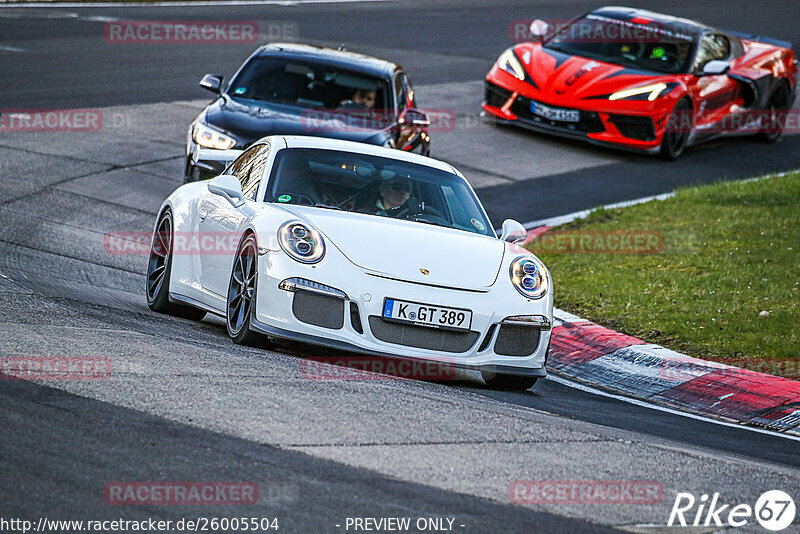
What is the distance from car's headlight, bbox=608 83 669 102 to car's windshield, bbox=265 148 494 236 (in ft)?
28.4

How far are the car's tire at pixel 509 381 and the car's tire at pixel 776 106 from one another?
41.0 ft

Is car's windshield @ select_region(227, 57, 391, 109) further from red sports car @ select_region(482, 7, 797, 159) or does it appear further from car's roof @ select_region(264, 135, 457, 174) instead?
red sports car @ select_region(482, 7, 797, 159)

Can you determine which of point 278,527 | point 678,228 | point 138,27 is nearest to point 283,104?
point 678,228

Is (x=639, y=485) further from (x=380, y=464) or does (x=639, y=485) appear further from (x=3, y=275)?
(x=3, y=275)

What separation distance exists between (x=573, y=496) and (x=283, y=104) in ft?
27.6

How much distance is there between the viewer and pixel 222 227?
27.2 feet

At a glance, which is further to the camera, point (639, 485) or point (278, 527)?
point (639, 485)

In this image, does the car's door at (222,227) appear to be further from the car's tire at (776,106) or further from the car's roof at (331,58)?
the car's tire at (776,106)

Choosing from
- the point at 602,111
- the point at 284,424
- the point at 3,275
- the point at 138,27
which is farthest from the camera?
the point at 138,27

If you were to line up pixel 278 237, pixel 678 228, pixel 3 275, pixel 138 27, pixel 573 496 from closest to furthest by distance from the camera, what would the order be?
pixel 573 496
pixel 278 237
pixel 3 275
pixel 678 228
pixel 138 27

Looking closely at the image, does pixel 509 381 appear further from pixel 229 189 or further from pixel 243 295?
pixel 229 189

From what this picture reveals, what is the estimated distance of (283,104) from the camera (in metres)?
13.0

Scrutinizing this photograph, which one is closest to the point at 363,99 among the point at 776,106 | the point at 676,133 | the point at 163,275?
the point at 163,275

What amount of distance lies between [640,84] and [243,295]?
34.8 ft
